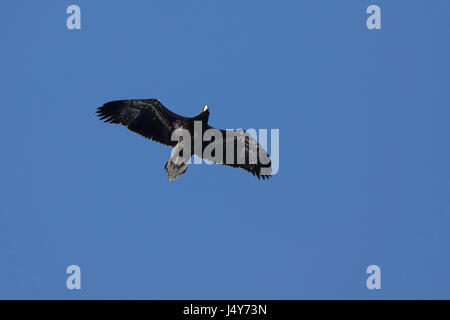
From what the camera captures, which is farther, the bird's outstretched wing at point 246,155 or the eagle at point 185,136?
the bird's outstretched wing at point 246,155

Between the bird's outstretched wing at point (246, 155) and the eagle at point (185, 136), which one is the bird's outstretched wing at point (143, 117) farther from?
the bird's outstretched wing at point (246, 155)

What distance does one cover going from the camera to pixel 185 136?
23.2 metres

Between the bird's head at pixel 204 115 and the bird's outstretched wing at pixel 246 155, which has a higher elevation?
the bird's head at pixel 204 115

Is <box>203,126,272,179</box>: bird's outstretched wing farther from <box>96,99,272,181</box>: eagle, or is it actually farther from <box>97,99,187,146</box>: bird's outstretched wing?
<box>97,99,187,146</box>: bird's outstretched wing

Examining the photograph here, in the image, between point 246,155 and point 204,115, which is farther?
point 246,155

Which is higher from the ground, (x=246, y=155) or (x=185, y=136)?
(x=185, y=136)

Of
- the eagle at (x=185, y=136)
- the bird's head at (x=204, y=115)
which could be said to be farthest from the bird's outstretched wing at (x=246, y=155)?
the bird's head at (x=204, y=115)

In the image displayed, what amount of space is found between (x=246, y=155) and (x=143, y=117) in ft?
10.6

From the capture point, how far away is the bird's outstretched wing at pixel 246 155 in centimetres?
2394

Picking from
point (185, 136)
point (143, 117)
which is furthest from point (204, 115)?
point (143, 117)

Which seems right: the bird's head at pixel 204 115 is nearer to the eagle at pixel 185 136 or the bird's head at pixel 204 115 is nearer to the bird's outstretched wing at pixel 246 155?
the eagle at pixel 185 136

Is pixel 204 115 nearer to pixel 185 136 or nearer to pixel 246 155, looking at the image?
pixel 185 136
